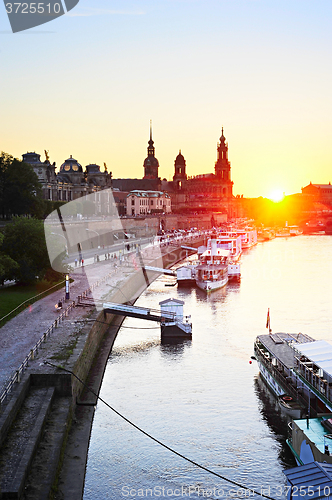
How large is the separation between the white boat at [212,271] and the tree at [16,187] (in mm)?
21504

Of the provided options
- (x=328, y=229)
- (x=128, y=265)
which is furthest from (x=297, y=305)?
(x=328, y=229)

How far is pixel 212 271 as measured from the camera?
186ft

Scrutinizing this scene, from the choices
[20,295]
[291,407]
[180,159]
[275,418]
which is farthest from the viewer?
[180,159]

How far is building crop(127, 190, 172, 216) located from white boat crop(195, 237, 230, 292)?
7510cm

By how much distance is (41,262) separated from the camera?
40.2 meters

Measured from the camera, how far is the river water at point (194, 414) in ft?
59.0

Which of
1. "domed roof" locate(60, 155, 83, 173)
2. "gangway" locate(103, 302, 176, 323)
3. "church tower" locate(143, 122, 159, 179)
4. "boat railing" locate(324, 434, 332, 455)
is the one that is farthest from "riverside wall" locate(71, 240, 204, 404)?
"church tower" locate(143, 122, 159, 179)

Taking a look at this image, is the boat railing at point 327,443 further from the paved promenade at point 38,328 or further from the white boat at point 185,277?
the white boat at point 185,277

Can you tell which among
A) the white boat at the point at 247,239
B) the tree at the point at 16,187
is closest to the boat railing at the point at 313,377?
the tree at the point at 16,187

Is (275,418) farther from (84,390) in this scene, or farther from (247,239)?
(247,239)

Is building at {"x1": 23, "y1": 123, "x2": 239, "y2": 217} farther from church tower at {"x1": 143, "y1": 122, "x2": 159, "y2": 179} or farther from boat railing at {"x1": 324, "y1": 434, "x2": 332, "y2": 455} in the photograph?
boat railing at {"x1": 324, "y1": 434, "x2": 332, "y2": 455}

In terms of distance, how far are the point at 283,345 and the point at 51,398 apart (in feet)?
39.2

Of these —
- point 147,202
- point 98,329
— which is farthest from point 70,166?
point 98,329

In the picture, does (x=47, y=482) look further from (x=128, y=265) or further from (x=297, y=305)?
(x=128, y=265)
